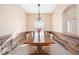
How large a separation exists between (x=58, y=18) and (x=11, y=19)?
670 millimetres

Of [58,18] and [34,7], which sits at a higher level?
[34,7]

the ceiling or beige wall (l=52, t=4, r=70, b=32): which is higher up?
the ceiling

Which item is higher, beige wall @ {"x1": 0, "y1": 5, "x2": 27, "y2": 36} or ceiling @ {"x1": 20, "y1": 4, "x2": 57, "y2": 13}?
ceiling @ {"x1": 20, "y1": 4, "x2": 57, "y2": 13}

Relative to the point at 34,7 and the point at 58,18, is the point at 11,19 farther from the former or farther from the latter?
the point at 58,18

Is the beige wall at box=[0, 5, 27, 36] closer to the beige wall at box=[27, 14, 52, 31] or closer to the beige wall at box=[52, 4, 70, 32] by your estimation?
the beige wall at box=[27, 14, 52, 31]

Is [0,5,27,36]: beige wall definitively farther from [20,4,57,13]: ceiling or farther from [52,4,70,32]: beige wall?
[52,4,70,32]: beige wall

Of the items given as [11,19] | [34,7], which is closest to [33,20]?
[34,7]

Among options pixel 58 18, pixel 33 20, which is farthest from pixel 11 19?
pixel 58 18

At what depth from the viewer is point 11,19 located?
1866 millimetres

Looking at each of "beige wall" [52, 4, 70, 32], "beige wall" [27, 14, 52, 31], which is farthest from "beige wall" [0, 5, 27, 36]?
"beige wall" [52, 4, 70, 32]

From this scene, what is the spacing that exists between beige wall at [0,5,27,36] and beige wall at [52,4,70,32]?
0.41 metres

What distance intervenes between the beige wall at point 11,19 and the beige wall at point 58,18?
0.41 m

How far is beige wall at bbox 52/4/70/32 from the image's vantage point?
6.07 ft
